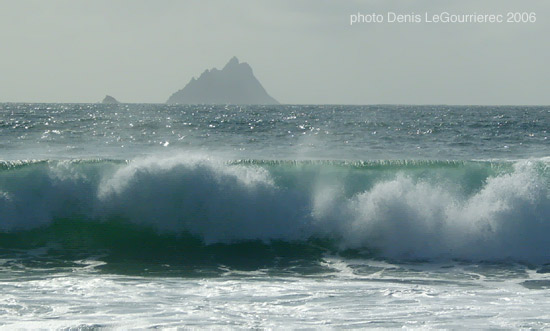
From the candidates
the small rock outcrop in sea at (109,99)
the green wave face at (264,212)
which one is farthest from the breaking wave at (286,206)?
the small rock outcrop in sea at (109,99)

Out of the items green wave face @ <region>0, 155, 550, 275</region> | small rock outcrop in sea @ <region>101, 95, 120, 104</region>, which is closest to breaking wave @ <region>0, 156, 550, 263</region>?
green wave face @ <region>0, 155, 550, 275</region>

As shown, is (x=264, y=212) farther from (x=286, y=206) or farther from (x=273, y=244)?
(x=273, y=244)

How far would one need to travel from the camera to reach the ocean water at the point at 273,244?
845 cm

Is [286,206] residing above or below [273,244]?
above

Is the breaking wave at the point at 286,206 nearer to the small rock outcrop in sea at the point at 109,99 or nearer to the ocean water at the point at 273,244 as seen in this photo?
the ocean water at the point at 273,244

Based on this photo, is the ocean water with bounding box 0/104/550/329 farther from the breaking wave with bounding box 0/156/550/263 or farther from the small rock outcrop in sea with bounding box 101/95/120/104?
the small rock outcrop in sea with bounding box 101/95/120/104

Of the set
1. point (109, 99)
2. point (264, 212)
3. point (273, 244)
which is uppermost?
point (109, 99)

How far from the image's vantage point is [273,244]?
533 inches

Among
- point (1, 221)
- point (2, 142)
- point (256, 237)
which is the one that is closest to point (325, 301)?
point (256, 237)

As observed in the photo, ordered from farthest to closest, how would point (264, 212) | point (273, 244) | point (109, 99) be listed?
point (109, 99) < point (264, 212) < point (273, 244)

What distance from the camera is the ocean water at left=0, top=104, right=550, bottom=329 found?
845 cm

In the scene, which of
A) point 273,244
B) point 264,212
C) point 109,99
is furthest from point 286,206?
point 109,99

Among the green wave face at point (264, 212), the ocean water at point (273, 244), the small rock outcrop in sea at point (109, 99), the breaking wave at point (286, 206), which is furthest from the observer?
the small rock outcrop in sea at point (109, 99)

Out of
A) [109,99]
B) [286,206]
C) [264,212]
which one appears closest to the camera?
[264,212]
